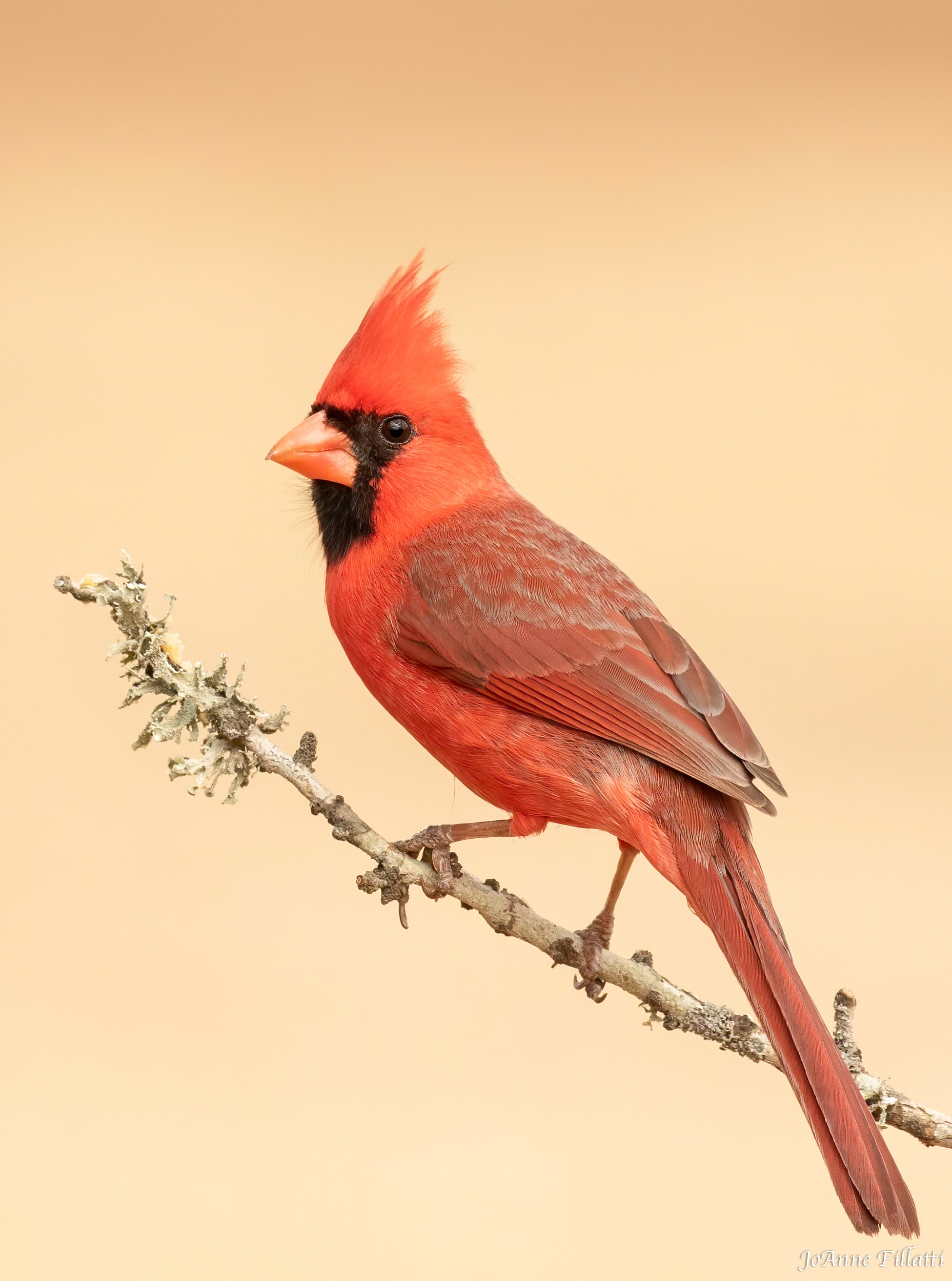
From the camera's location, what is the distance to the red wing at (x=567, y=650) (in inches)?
66.9

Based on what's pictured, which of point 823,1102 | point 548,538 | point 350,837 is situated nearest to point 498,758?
point 350,837

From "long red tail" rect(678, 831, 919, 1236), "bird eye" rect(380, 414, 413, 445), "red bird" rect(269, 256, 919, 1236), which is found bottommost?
"long red tail" rect(678, 831, 919, 1236)

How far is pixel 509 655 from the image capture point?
1.75 metres

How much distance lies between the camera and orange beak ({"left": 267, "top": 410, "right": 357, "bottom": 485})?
1.74 meters

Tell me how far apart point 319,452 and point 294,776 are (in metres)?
0.49

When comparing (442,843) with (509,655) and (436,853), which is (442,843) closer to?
(436,853)

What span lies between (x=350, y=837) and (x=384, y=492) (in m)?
0.55

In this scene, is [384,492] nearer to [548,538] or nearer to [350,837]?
[548,538]

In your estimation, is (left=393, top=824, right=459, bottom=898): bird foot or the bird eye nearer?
(left=393, top=824, right=459, bottom=898): bird foot

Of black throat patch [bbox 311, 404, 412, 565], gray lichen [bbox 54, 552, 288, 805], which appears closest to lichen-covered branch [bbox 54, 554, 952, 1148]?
gray lichen [bbox 54, 552, 288, 805]

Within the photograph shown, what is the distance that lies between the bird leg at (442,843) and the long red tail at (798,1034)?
0.85 feet

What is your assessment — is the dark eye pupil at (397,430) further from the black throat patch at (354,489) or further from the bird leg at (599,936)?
the bird leg at (599,936)

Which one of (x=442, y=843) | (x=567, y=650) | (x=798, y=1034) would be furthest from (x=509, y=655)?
(x=798, y=1034)

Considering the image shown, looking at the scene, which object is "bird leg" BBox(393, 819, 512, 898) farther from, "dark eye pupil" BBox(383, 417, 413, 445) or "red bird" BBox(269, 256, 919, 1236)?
"dark eye pupil" BBox(383, 417, 413, 445)
